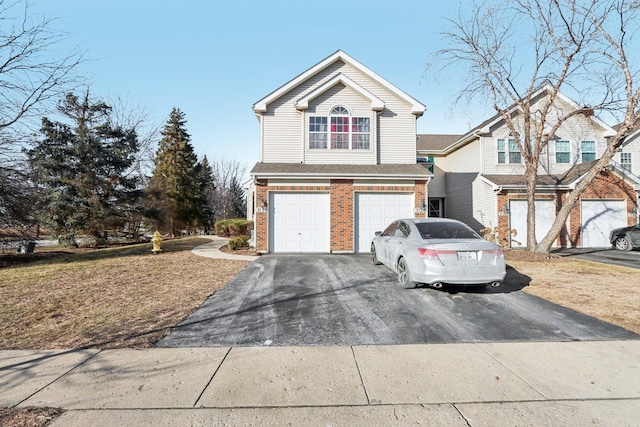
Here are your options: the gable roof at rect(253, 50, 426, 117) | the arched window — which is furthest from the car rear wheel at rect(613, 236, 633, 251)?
the arched window

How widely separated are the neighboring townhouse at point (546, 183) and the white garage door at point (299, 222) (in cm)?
926

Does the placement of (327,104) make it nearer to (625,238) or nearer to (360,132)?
(360,132)

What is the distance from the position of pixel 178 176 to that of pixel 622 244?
29.9 metres

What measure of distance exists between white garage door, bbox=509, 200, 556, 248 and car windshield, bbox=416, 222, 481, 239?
10.9 m

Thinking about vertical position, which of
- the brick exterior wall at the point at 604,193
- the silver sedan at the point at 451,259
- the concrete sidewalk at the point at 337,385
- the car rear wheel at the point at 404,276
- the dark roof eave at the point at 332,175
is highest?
the dark roof eave at the point at 332,175

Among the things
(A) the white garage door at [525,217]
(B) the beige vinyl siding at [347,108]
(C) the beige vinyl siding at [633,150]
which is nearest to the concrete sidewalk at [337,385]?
(B) the beige vinyl siding at [347,108]

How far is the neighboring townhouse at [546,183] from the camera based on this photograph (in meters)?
15.4

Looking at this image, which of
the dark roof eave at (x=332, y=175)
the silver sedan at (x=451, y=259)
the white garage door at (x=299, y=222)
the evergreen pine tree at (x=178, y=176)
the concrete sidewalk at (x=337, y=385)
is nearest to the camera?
the concrete sidewalk at (x=337, y=385)

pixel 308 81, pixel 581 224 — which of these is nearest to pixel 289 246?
pixel 308 81

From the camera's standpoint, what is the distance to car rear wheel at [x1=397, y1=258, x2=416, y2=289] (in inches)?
257

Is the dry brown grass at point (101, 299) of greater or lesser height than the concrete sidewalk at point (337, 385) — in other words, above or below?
above

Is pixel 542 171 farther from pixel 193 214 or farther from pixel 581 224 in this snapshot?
pixel 193 214

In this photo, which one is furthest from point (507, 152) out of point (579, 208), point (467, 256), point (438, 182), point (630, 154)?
point (467, 256)

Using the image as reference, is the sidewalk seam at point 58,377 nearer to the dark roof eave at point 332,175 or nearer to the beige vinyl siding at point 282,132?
the dark roof eave at point 332,175
